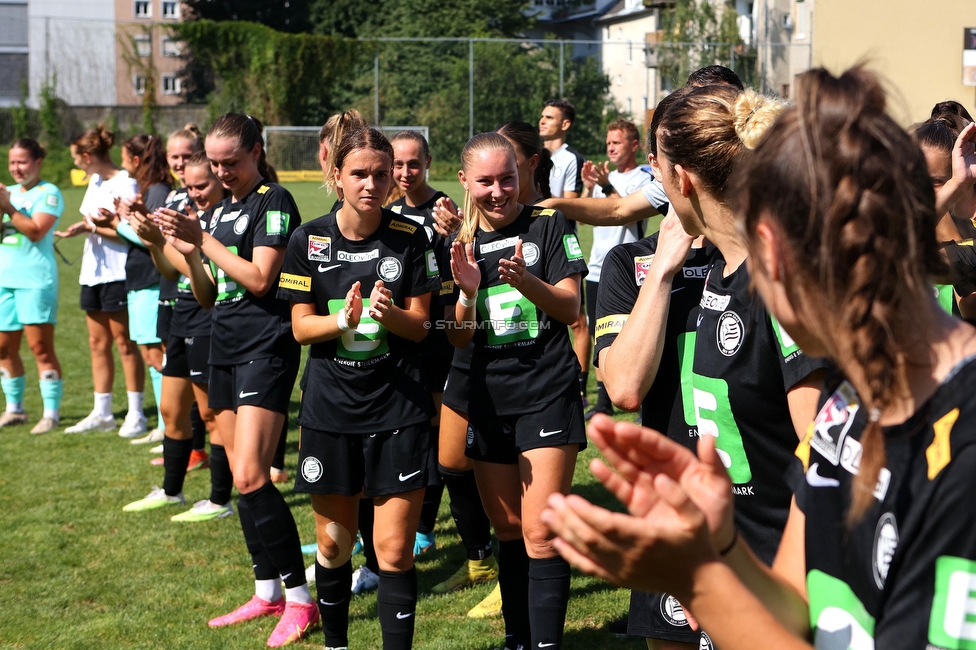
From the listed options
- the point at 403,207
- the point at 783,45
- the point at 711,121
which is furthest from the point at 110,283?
the point at 783,45

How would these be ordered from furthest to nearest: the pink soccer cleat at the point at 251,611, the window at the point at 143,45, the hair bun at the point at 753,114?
the window at the point at 143,45
the pink soccer cleat at the point at 251,611
the hair bun at the point at 753,114

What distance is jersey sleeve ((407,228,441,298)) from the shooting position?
3.98 m

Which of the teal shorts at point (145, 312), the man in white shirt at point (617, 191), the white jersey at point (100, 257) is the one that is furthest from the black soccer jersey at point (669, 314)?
the white jersey at point (100, 257)

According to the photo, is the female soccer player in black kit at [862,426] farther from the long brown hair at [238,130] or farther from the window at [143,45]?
the window at [143,45]

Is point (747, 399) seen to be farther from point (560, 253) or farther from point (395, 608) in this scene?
point (395, 608)

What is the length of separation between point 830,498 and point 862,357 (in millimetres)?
249

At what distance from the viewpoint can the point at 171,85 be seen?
3903 centimetres

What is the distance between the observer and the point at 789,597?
4.63ft

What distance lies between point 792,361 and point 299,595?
3207 millimetres

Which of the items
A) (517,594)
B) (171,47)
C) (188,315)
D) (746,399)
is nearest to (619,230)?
(188,315)

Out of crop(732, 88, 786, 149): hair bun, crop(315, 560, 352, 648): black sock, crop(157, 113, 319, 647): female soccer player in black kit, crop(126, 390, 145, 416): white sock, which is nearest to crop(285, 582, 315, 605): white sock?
crop(157, 113, 319, 647): female soccer player in black kit

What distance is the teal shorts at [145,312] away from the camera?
7.71 metres

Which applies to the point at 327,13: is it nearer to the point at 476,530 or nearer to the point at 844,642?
the point at 476,530

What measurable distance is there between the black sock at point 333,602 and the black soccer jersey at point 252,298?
115 cm
